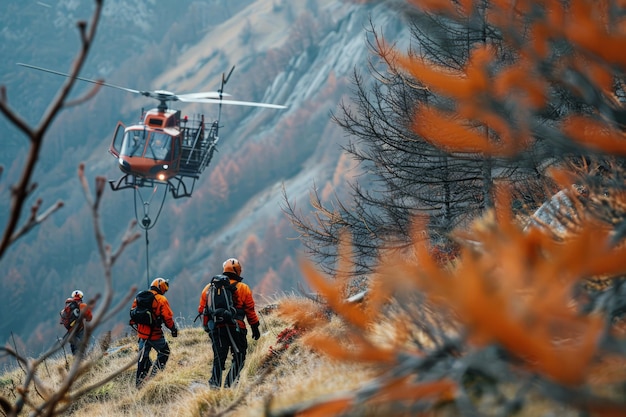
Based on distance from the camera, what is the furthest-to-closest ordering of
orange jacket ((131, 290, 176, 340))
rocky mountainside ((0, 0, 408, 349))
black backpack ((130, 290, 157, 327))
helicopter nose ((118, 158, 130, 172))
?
rocky mountainside ((0, 0, 408, 349)), helicopter nose ((118, 158, 130, 172)), orange jacket ((131, 290, 176, 340)), black backpack ((130, 290, 157, 327))

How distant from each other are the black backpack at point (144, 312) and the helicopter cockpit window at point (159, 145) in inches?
313

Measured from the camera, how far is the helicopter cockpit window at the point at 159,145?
1555 cm

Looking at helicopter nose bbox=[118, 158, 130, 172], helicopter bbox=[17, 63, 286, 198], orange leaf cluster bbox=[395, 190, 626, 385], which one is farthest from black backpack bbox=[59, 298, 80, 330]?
orange leaf cluster bbox=[395, 190, 626, 385]

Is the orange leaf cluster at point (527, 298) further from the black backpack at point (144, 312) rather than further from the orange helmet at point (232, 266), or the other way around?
the black backpack at point (144, 312)

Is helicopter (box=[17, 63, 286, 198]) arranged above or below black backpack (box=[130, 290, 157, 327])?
above

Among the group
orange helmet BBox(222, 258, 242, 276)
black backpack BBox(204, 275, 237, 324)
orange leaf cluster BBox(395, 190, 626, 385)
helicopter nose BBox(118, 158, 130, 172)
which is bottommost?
black backpack BBox(204, 275, 237, 324)

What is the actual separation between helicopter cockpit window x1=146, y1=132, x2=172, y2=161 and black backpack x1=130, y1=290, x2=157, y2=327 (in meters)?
7.95

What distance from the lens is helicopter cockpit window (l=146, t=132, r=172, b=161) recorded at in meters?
15.5

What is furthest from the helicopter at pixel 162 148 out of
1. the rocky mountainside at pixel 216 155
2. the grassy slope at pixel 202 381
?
the rocky mountainside at pixel 216 155

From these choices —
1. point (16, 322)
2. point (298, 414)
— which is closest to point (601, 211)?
point (298, 414)

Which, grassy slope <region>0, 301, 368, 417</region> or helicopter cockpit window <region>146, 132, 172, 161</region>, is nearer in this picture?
grassy slope <region>0, 301, 368, 417</region>

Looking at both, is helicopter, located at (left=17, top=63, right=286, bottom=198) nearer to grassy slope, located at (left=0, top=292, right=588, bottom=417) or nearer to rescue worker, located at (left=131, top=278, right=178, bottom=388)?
grassy slope, located at (left=0, top=292, right=588, bottom=417)

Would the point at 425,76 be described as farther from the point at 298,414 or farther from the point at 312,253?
the point at 312,253

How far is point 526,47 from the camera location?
3041 millimetres
